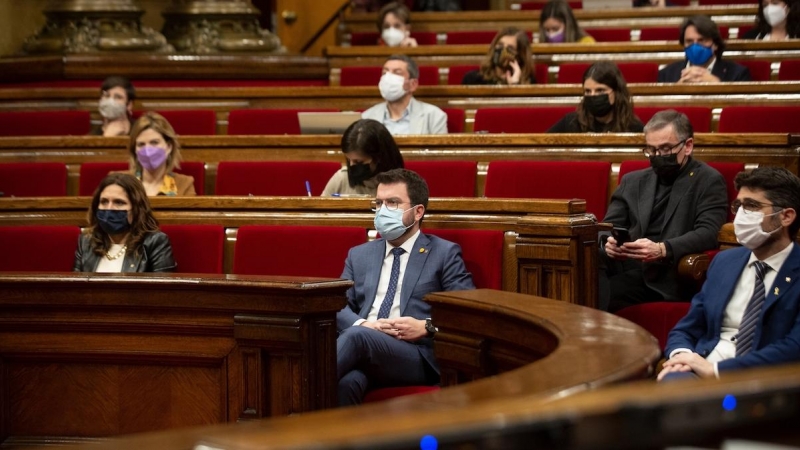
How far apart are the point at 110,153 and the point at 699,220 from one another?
1.76 metres

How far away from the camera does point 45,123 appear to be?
4.05 metres

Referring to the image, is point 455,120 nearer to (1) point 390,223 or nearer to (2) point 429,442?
(1) point 390,223

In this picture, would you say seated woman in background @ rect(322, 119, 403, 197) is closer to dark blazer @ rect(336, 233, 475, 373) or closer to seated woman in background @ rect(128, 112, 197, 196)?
dark blazer @ rect(336, 233, 475, 373)

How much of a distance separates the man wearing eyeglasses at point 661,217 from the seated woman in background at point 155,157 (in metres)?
1.17

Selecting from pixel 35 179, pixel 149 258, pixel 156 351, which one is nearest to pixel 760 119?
pixel 149 258

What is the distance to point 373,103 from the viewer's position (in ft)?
13.1

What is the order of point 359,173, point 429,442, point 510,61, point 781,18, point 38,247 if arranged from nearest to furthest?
point 429,442
point 38,247
point 359,173
point 510,61
point 781,18

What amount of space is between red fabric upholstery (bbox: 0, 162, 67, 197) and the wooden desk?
121 centimetres

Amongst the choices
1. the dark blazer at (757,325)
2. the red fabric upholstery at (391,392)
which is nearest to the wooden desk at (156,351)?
the red fabric upholstery at (391,392)

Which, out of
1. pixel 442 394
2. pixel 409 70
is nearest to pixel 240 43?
pixel 409 70

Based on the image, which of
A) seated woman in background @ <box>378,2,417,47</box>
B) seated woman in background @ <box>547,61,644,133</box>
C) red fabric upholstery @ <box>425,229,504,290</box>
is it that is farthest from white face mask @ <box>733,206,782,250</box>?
A: seated woman in background @ <box>378,2,417,47</box>

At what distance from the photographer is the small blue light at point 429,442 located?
0.67 metres

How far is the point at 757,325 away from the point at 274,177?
1521 mm

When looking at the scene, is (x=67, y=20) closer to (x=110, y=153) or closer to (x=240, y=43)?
(x=240, y=43)
